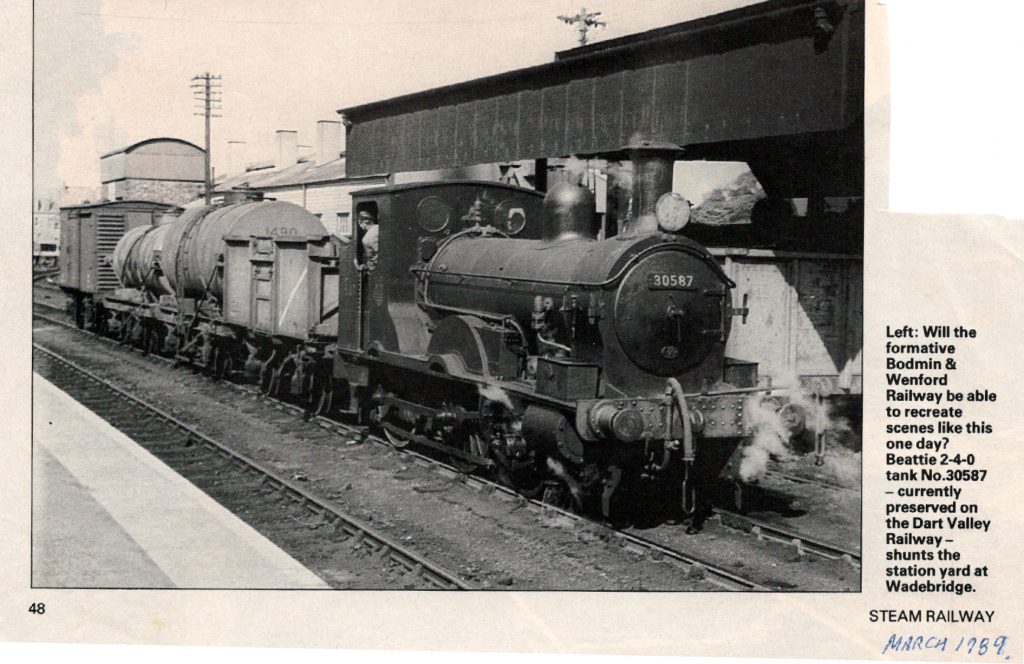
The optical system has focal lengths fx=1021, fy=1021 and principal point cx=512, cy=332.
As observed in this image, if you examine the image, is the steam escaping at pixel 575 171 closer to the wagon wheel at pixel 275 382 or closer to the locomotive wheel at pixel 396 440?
the locomotive wheel at pixel 396 440

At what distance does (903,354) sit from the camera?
788 centimetres

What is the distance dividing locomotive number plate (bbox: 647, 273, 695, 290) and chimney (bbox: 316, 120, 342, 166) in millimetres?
23499

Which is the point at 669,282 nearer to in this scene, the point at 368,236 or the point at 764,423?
the point at 764,423

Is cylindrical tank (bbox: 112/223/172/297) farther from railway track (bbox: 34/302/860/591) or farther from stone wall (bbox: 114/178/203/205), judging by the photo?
railway track (bbox: 34/302/860/591)

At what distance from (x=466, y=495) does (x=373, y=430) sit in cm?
334

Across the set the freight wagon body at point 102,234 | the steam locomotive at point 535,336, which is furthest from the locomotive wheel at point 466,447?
the freight wagon body at point 102,234

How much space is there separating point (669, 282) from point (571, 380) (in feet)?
4.03

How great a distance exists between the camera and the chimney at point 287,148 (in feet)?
109

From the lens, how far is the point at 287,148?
111 feet

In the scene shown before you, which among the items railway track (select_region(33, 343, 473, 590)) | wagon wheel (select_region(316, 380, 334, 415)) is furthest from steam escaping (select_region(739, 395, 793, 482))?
wagon wheel (select_region(316, 380, 334, 415))

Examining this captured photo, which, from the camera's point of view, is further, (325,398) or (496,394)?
(325,398)

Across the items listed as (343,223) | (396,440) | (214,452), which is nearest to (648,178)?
(396,440)

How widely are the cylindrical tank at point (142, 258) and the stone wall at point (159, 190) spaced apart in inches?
231

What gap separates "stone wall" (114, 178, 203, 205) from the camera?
30375 mm
